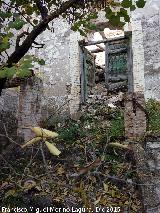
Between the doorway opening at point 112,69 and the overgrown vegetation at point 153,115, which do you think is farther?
the doorway opening at point 112,69

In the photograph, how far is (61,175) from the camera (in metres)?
7.97

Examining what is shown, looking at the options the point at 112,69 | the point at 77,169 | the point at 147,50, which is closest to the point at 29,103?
the point at 77,169

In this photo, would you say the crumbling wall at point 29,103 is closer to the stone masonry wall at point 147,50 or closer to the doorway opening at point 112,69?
the doorway opening at point 112,69

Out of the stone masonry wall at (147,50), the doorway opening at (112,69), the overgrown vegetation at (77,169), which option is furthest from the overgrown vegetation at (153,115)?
the doorway opening at (112,69)

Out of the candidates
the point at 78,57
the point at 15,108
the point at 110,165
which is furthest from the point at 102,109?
the point at 110,165

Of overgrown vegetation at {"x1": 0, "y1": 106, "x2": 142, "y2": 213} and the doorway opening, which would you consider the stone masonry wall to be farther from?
overgrown vegetation at {"x1": 0, "y1": 106, "x2": 142, "y2": 213}

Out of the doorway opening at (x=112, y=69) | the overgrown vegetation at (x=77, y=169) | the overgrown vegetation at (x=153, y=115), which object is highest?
the doorway opening at (x=112, y=69)

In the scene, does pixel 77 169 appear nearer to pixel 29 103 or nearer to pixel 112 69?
pixel 29 103

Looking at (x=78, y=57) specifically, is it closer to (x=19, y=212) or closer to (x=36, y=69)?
(x=36, y=69)

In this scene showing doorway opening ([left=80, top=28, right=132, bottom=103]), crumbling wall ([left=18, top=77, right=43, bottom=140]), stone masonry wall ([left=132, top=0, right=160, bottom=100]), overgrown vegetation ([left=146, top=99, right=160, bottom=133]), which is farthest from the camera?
doorway opening ([left=80, top=28, right=132, bottom=103])

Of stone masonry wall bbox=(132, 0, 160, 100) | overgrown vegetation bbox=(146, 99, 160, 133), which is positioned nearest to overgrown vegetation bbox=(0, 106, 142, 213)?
overgrown vegetation bbox=(146, 99, 160, 133)

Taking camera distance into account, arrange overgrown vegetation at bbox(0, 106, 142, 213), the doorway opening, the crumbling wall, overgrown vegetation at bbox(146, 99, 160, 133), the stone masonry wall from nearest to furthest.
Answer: overgrown vegetation at bbox(0, 106, 142, 213), overgrown vegetation at bbox(146, 99, 160, 133), the crumbling wall, the stone masonry wall, the doorway opening

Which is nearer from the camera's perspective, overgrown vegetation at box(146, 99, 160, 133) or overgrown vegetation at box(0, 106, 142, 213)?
overgrown vegetation at box(0, 106, 142, 213)

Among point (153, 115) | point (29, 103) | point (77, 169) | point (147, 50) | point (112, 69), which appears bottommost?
point (77, 169)
